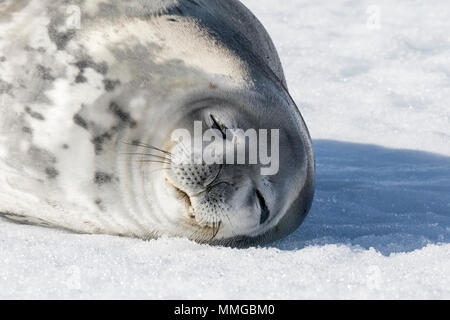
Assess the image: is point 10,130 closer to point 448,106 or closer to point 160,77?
point 160,77

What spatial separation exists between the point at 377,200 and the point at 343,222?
463 mm

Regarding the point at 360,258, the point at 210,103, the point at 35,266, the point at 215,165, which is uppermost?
the point at 210,103

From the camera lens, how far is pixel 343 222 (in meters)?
3.82

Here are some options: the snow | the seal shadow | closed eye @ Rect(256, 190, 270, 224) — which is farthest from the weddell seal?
the seal shadow

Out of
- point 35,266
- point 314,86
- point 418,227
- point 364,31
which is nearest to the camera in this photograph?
point 35,266

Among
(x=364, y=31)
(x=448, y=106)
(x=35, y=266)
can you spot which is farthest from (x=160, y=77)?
(x=364, y=31)

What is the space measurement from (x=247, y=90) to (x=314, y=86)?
355 centimetres

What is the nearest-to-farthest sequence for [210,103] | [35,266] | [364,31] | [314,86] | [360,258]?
[35,266]
[360,258]
[210,103]
[314,86]
[364,31]

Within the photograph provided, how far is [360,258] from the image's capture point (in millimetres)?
3000

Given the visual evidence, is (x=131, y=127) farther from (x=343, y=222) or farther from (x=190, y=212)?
(x=343, y=222)

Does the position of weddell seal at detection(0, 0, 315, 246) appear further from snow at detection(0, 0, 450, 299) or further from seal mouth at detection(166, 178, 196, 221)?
snow at detection(0, 0, 450, 299)

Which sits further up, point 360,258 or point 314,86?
point 314,86

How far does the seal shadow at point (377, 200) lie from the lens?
346 centimetres

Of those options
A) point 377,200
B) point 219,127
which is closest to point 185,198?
point 219,127
